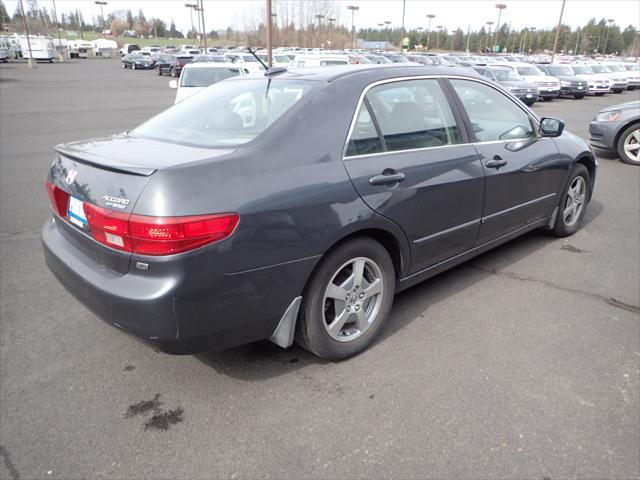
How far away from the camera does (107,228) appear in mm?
2373

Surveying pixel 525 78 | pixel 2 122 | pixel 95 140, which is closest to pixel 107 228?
pixel 95 140

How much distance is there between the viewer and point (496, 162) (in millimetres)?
3797

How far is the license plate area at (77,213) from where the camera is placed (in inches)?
102

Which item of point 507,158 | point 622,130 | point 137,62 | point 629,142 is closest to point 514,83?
point 622,130

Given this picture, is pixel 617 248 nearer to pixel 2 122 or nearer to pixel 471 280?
pixel 471 280

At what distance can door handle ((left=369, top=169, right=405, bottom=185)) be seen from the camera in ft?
9.50

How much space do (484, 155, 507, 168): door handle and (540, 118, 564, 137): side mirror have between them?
79 cm

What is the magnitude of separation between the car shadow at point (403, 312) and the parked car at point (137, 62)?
51110 millimetres

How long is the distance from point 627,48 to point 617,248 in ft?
469

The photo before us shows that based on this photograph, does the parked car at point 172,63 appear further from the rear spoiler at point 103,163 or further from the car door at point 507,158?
the rear spoiler at point 103,163

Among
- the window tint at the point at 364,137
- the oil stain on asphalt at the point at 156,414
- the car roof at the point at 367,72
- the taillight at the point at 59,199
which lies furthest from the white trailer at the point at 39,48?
Answer: the oil stain on asphalt at the point at 156,414

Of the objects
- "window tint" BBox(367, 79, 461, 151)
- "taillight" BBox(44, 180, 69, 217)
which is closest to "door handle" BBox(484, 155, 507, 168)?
"window tint" BBox(367, 79, 461, 151)

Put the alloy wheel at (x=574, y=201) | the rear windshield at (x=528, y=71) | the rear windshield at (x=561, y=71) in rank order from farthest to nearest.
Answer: the rear windshield at (x=561, y=71)
the rear windshield at (x=528, y=71)
the alloy wheel at (x=574, y=201)

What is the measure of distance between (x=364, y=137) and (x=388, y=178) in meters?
0.28
